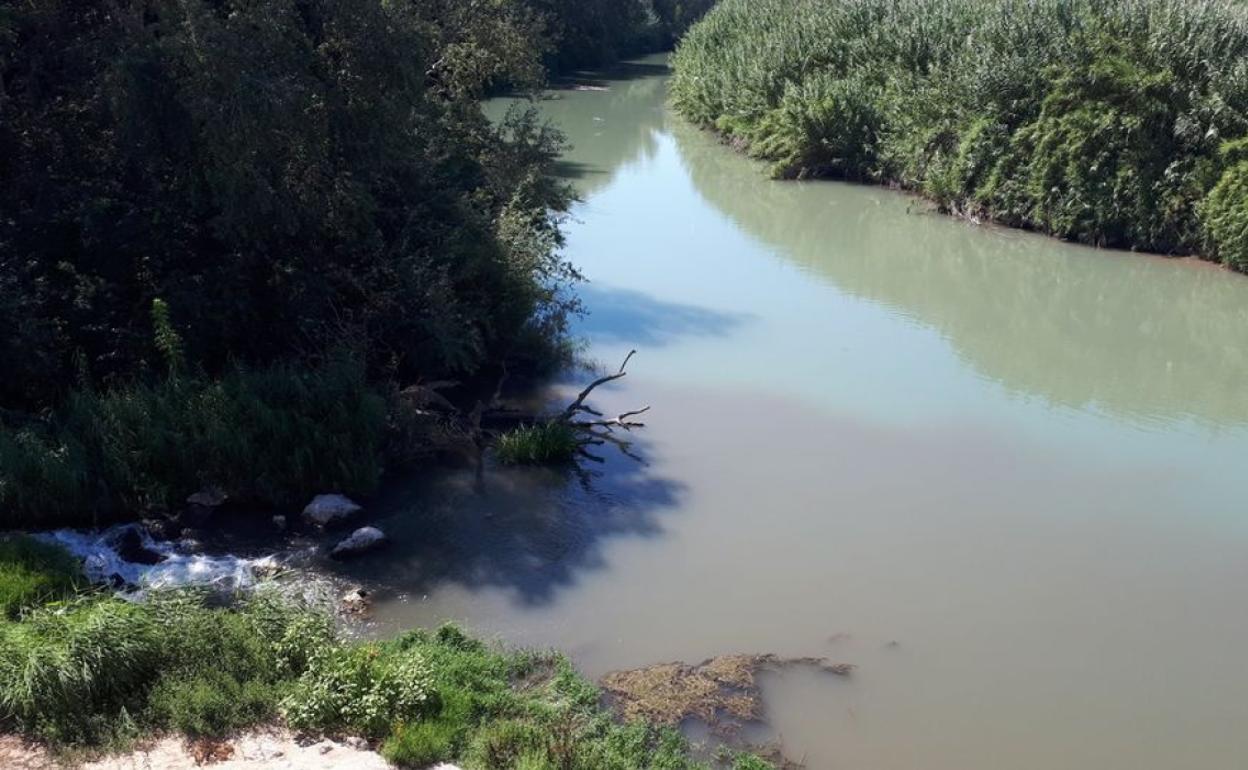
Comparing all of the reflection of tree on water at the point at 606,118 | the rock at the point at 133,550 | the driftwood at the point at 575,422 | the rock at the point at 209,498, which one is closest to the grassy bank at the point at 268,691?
the rock at the point at 133,550

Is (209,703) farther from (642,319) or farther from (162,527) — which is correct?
(642,319)

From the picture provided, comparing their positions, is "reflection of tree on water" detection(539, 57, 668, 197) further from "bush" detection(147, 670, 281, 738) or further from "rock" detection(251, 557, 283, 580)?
"bush" detection(147, 670, 281, 738)

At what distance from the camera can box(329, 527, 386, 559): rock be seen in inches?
421

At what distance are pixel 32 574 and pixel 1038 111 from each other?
21.4 metres

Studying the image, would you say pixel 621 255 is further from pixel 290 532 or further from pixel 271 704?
pixel 271 704

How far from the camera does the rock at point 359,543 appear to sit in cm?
1070

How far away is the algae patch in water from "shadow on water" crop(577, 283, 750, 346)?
864 cm

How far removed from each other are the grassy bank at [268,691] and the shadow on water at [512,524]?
210cm

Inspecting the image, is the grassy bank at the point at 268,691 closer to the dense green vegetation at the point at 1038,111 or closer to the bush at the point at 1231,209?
the bush at the point at 1231,209

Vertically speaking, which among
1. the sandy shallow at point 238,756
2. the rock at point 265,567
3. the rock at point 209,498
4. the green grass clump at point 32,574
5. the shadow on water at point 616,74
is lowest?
the rock at point 265,567

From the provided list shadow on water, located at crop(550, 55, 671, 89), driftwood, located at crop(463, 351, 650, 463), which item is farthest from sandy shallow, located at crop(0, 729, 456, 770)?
shadow on water, located at crop(550, 55, 671, 89)

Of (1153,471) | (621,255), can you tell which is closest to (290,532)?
(1153,471)

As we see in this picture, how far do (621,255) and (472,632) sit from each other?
45.6ft

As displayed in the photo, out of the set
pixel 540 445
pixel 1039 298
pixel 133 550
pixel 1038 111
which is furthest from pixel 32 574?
pixel 1038 111
